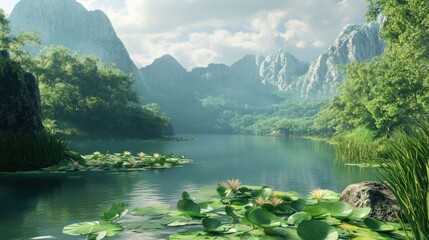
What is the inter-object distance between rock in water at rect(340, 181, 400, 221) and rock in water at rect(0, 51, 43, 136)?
581 inches

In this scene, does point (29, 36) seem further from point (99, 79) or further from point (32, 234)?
point (32, 234)

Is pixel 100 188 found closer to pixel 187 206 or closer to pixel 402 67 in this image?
pixel 187 206

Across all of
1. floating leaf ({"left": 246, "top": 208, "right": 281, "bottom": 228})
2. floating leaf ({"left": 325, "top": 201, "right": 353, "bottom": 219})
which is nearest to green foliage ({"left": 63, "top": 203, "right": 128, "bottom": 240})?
floating leaf ({"left": 246, "top": 208, "right": 281, "bottom": 228})

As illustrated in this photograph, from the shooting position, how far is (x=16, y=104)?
18125 millimetres

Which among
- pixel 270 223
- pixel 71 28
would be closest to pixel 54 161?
pixel 270 223

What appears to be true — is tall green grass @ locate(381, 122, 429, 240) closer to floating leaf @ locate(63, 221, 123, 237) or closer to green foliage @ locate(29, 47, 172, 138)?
floating leaf @ locate(63, 221, 123, 237)

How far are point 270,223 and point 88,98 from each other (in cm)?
6067

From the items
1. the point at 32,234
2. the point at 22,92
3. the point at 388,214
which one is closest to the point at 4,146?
the point at 22,92

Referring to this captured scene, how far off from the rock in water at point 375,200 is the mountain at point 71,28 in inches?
7236

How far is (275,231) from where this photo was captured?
6043mm

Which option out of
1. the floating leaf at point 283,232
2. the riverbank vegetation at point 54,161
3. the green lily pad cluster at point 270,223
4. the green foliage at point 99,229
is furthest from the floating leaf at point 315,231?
the riverbank vegetation at point 54,161

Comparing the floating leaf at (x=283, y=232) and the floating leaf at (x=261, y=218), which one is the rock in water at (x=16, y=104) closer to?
the floating leaf at (x=261, y=218)

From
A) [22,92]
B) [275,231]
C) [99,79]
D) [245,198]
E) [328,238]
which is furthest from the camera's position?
[99,79]

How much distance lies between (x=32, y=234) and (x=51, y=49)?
200 ft
